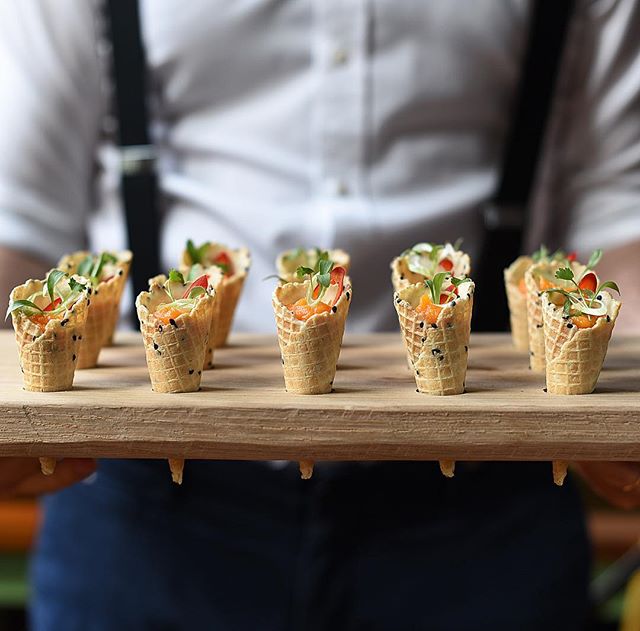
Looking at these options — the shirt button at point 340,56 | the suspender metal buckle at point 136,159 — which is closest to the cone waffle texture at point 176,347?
the suspender metal buckle at point 136,159

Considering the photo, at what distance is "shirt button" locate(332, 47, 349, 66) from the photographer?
2006 mm

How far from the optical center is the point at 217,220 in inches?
83.4

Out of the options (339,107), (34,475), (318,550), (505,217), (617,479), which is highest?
(339,107)

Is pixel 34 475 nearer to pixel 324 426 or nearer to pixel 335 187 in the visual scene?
pixel 324 426

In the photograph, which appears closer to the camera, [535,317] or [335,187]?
[535,317]

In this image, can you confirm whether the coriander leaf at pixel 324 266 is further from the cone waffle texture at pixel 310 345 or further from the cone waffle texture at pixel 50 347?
the cone waffle texture at pixel 50 347

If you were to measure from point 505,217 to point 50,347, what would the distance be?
114 cm

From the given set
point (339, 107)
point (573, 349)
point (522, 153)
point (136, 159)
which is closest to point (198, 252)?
point (136, 159)

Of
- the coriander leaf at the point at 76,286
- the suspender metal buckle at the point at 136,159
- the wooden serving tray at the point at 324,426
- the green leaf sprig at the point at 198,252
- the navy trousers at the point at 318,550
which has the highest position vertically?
the coriander leaf at the point at 76,286

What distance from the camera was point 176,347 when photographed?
4.42ft

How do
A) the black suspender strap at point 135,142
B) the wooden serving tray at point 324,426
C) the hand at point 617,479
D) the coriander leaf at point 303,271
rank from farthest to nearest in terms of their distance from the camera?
the black suspender strap at point 135,142
the hand at point 617,479
the coriander leaf at point 303,271
the wooden serving tray at point 324,426

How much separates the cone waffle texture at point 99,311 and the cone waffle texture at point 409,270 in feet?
1.64

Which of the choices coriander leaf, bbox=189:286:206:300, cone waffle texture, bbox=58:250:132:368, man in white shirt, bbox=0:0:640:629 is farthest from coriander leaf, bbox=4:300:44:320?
man in white shirt, bbox=0:0:640:629

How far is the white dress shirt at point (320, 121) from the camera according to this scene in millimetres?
2014
